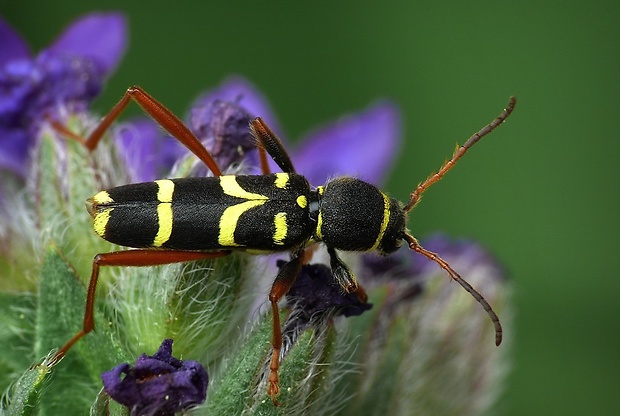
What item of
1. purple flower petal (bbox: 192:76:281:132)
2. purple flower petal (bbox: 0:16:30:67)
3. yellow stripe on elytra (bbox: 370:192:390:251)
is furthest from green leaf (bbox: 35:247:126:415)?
purple flower petal (bbox: 192:76:281:132)

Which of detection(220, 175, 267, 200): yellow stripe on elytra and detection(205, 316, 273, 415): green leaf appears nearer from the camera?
detection(205, 316, 273, 415): green leaf

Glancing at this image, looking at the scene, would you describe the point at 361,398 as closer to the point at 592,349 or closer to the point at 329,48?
the point at 592,349

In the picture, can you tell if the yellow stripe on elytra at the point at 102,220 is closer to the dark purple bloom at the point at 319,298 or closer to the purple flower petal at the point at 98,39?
the dark purple bloom at the point at 319,298

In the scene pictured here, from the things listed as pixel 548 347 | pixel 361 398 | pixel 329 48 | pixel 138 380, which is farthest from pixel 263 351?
pixel 329 48

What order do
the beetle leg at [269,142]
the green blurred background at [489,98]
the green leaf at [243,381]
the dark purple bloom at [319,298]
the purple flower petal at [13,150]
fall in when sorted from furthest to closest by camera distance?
the green blurred background at [489,98]
the purple flower petal at [13,150]
the beetle leg at [269,142]
the dark purple bloom at [319,298]
the green leaf at [243,381]

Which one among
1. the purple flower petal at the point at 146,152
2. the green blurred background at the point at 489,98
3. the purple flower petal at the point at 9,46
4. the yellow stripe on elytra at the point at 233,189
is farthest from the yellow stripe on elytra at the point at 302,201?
the green blurred background at the point at 489,98

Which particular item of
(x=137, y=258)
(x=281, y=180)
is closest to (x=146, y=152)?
(x=281, y=180)

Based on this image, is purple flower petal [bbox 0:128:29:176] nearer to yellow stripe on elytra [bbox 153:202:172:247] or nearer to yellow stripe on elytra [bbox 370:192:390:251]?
yellow stripe on elytra [bbox 153:202:172:247]
